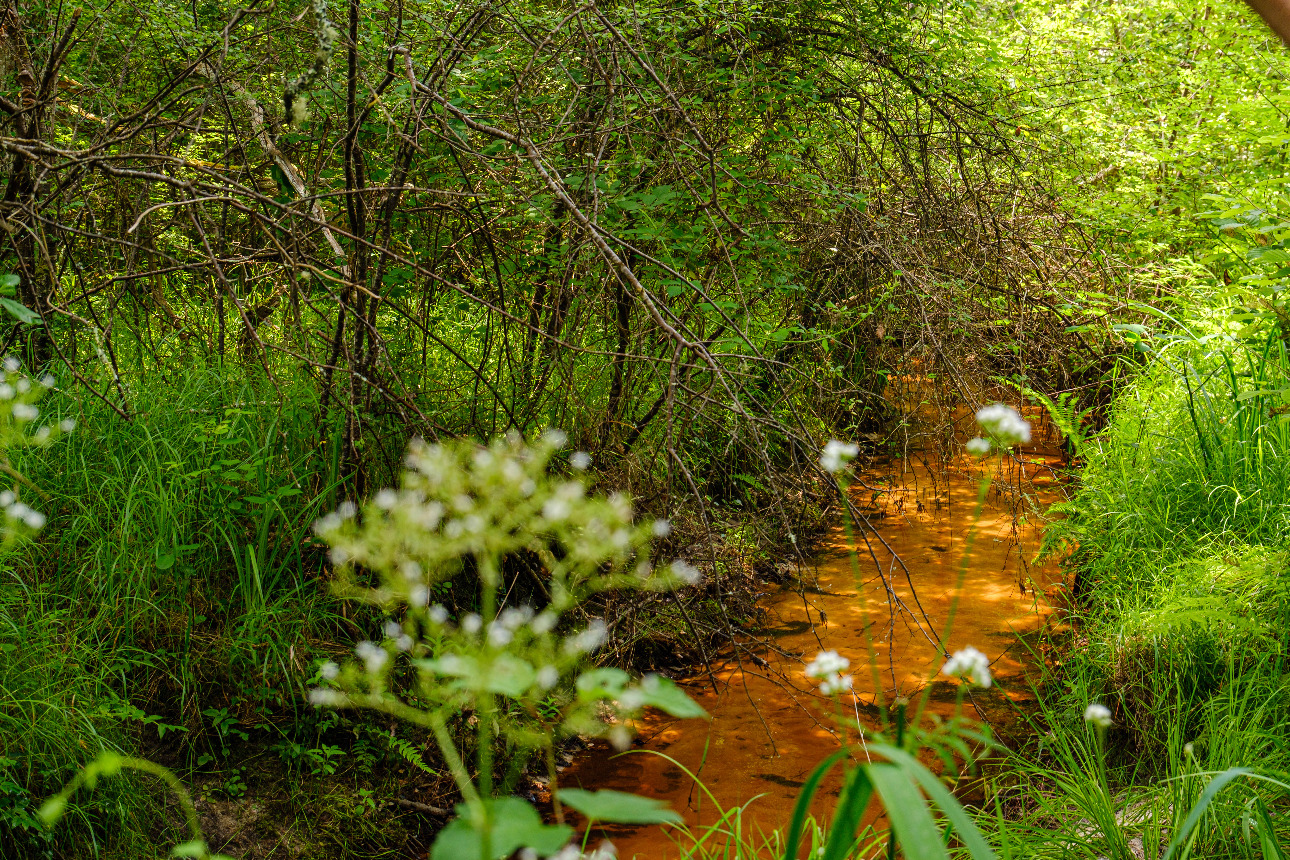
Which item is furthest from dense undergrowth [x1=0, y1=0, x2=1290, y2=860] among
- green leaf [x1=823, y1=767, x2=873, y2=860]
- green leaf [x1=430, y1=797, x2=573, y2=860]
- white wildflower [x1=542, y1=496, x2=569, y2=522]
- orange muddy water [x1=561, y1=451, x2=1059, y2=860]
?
green leaf [x1=430, y1=797, x2=573, y2=860]

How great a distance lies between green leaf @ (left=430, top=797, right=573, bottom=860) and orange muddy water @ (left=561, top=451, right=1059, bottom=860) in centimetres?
186

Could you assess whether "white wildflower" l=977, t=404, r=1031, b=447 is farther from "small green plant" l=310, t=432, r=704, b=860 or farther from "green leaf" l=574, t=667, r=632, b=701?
"green leaf" l=574, t=667, r=632, b=701

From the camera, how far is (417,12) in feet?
12.9

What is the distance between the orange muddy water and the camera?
143 inches

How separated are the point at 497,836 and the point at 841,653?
13.5 ft

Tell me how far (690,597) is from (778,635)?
1.03 meters

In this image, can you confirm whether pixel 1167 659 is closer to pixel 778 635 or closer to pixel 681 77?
pixel 778 635

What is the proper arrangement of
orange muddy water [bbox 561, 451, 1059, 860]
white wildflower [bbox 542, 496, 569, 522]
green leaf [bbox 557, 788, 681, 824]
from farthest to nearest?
orange muddy water [bbox 561, 451, 1059, 860]
white wildflower [bbox 542, 496, 569, 522]
green leaf [bbox 557, 788, 681, 824]

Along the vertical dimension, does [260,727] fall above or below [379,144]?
below

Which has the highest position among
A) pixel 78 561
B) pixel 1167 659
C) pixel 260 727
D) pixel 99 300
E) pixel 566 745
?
pixel 99 300

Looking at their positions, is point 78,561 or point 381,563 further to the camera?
point 78,561

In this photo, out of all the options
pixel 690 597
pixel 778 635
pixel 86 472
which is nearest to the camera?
pixel 86 472

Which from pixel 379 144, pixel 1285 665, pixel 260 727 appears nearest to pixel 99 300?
pixel 379 144

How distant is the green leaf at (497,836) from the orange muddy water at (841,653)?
1.86 meters
